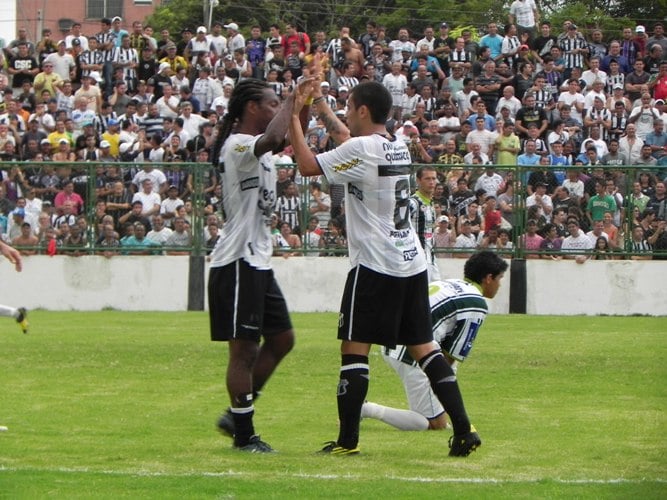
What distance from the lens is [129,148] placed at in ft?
85.4

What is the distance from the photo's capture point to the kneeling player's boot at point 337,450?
8.08 metres

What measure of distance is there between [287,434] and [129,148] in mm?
17495

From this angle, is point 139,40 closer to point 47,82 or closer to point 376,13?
point 47,82

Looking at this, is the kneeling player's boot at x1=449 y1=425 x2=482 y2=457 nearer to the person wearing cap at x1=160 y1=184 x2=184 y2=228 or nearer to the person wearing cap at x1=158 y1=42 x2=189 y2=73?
the person wearing cap at x1=160 y1=184 x2=184 y2=228

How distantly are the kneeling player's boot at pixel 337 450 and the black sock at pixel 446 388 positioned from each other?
2.02 feet

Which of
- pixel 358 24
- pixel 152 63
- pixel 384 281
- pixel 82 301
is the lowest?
pixel 82 301

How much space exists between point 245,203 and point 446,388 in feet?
5.68

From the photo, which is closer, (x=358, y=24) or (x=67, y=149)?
(x=67, y=149)

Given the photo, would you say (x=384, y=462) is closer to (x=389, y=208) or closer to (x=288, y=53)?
(x=389, y=208)

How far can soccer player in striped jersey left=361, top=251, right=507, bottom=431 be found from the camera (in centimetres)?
928

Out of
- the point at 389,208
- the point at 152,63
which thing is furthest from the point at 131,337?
the point at 152,63

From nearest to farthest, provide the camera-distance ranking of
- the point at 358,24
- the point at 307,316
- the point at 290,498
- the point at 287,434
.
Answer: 1. the point at 290,498
2. the point at 287,434
3. the point at 307,316
4. the point at 358,24

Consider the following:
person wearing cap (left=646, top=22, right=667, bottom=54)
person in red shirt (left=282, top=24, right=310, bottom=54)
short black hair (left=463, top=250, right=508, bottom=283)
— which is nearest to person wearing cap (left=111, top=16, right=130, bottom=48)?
person in red shirt (left=282, top=24, right=310, bottom=54)

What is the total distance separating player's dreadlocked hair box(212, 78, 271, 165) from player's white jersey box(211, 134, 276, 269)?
0.55 feet
